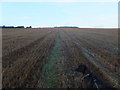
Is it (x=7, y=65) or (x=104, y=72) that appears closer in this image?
(x=104, y=72)

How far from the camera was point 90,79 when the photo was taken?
17.6 ft

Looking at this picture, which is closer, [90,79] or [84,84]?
[84,84]

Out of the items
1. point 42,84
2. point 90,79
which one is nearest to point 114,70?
point 90,79

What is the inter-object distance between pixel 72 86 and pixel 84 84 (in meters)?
0.45

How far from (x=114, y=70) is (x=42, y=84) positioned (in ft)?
11.9

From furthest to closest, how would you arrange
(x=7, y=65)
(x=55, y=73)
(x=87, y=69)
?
1. (x=7, y=65)
2. (x=87, y=69)
3. (x=55, y=73)

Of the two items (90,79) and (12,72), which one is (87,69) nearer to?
(90,79)

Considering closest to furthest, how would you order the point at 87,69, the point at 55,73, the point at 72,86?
1. the point at 72,86
2. the point at 55,73
3. the point at 87,69

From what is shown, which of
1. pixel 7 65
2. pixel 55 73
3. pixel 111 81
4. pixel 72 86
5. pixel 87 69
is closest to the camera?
pixel 72 86

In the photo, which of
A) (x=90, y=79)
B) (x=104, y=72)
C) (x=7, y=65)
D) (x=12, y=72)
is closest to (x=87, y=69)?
(x=104, y=72)

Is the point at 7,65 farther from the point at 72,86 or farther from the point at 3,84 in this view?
the point at 72,86

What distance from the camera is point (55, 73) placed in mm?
6004

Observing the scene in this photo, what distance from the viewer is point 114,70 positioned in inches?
263

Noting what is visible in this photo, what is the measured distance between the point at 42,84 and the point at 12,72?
6.18 feet
